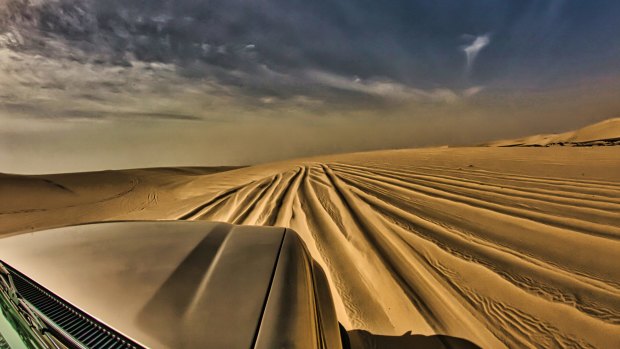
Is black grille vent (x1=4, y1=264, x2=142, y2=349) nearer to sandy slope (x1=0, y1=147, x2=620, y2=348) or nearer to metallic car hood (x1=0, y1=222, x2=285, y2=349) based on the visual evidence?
metallic car hood (x1=0, y1=222, x2=285, y2=349)

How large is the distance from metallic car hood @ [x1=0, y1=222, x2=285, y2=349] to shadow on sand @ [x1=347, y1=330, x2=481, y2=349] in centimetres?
92

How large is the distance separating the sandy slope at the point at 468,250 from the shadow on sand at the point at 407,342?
0.01 m

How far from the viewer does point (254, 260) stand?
1.79 meters

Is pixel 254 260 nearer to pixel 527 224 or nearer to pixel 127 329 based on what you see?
pixel 127 329

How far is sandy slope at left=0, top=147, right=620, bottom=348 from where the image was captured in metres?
2.20

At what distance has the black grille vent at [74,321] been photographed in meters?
1.15

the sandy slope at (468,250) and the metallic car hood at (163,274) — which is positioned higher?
the metallic car hood at (163,274)

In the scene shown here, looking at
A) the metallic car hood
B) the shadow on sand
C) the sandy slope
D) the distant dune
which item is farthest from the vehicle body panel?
the distant dune

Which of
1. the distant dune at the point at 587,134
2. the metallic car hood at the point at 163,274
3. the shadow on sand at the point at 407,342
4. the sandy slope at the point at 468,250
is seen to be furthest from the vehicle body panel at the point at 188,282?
the distant dune at the point at 587,134

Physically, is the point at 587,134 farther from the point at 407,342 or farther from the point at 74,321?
the point at 74,321

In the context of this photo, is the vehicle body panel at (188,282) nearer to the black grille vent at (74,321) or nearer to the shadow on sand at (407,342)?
the black grille vent at (74,321)

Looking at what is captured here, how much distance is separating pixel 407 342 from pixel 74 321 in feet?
6.41

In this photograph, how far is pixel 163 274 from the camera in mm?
1570

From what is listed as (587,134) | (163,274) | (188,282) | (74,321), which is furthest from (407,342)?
(587,134)
